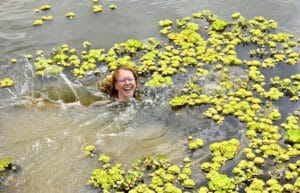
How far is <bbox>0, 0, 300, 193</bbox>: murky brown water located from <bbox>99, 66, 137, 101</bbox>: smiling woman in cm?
22

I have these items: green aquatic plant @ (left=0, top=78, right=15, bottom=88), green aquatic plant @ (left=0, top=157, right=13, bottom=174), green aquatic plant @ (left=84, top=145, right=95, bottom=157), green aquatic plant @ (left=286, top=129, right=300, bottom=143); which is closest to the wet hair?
green aquatic plant @ (left=84, top=145, right=95, bottom=157)

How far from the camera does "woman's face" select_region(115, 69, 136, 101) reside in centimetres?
880

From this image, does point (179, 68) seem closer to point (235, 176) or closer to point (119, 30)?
point (119, 30)

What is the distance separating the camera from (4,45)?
35.5 ft

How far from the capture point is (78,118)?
8844 millimetres

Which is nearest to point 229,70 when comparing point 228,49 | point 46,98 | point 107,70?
point 228,49

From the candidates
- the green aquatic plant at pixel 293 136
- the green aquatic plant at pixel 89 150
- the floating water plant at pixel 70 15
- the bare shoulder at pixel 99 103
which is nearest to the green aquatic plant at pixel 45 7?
the floating water plant at pixel 70 15

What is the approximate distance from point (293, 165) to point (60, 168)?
3532 millimetres

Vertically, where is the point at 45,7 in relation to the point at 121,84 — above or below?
above

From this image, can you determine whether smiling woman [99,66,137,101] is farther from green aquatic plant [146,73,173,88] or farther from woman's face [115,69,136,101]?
green aquatic plant [146,73,173,88]

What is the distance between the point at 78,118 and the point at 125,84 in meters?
1.04

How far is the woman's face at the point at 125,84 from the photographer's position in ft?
28.9

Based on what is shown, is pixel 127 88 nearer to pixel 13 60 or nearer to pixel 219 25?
pixel 13 60

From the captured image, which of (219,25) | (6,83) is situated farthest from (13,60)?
(219,25)
